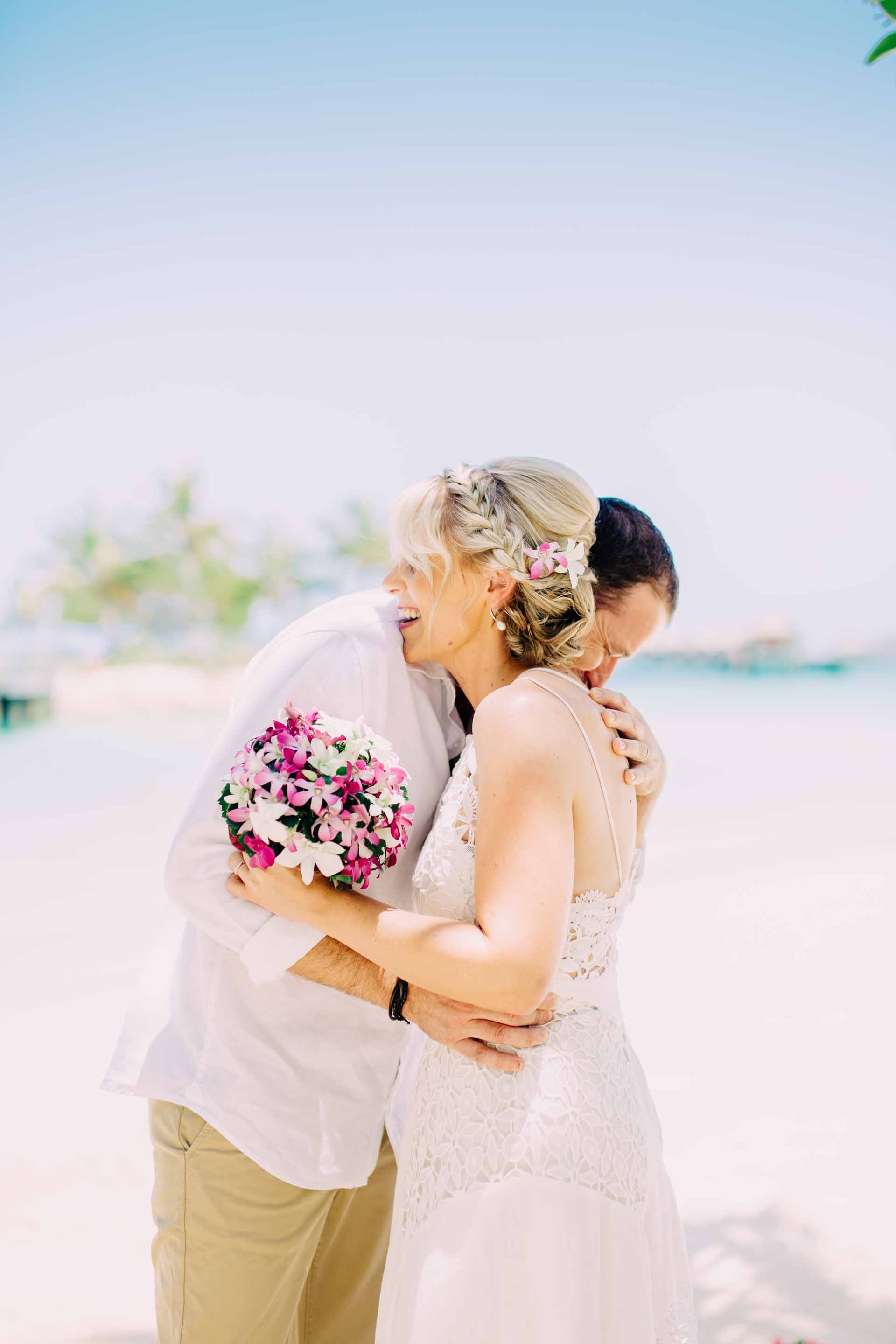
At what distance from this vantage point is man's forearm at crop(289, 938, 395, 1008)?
221 centimetres

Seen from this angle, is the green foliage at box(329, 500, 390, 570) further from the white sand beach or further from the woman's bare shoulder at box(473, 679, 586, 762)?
the woman's bare shoulder at box(473, 679, 586, 762)

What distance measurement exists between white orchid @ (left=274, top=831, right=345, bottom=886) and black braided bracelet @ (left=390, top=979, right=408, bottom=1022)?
12.4 inches

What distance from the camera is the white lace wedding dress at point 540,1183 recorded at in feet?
6.42

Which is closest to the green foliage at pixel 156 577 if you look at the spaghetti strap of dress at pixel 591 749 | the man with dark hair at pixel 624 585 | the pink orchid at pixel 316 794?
the man with dark hair at pixel 624 585

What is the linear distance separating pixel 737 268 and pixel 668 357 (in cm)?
839

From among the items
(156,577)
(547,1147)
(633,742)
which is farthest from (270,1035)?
(156,577)

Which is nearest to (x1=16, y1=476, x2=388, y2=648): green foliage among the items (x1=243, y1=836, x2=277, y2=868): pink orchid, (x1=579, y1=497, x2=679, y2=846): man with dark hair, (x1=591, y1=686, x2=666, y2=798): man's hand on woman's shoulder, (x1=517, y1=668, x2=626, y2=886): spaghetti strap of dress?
(x1=579, y1=497, x2=679, y2=846): man with dark hair

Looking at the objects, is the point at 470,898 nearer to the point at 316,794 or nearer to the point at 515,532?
the point at 316,794

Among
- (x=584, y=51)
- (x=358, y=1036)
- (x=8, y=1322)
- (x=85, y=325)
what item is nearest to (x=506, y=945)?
(x=358, y=1036)

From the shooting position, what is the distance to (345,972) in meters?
2.23

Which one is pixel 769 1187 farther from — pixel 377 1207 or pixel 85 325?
pixel 85 325

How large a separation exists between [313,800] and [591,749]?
1.87 ft

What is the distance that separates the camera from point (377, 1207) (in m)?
2.71

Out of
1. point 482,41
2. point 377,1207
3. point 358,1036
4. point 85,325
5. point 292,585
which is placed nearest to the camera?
point 358,1036
